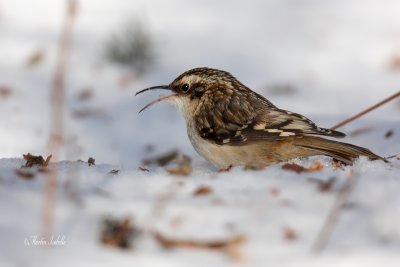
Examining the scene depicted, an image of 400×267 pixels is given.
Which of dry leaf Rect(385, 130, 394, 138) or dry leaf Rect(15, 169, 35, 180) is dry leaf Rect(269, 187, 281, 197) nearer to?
dry leaf Rect(15, 169, 35, 180)

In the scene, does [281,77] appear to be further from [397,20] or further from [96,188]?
[96,188]

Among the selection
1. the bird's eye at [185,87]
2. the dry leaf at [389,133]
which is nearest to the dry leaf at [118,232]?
the bird's eye at [185,87]

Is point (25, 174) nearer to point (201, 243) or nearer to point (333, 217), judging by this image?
point (201, 243)

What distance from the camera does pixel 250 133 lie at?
607 centimetres

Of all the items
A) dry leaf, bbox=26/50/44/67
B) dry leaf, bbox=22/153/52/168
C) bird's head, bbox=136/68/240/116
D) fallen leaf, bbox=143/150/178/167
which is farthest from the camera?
dry leaf, bbox=26/50/44/67

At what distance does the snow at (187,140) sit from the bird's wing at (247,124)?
0.86 ft

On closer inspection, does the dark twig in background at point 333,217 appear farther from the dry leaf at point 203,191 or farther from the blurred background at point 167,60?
the blurred background at point 167,60

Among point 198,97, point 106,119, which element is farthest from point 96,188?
point 106,119

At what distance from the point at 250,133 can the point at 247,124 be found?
0.13m

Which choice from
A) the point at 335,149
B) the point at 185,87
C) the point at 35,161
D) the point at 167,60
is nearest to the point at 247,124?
the point at 335,149

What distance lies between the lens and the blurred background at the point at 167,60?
8992 mm

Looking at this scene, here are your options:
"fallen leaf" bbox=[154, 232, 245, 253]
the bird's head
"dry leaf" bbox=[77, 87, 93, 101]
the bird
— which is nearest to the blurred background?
"dry leaf" bbox=[77, 87, 93, 101]

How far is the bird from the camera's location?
5.89 metres

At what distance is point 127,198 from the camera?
13.3 ft
